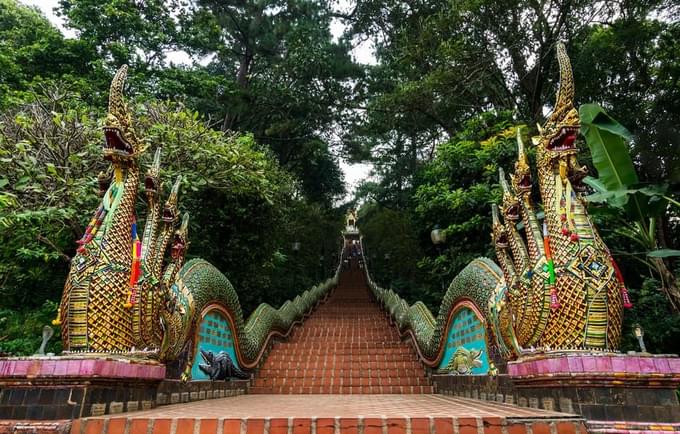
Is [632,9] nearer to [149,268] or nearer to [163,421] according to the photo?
[149,268]

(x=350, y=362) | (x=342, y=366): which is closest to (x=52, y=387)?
(x=342, y=366)

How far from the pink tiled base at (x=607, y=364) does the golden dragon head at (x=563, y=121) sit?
1.85 m

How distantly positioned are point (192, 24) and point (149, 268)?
1295 centimetres

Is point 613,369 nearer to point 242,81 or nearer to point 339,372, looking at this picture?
point 339,372

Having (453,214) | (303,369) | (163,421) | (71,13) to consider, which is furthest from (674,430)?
(71,13)

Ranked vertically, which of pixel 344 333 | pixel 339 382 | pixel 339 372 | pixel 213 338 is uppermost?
pixel 344 333

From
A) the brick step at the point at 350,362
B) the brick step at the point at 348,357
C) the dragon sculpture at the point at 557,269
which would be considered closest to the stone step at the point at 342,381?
the brick step at the point at 350,362

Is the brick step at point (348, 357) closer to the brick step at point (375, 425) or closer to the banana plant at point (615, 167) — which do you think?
the banana plant at point (615, 167)

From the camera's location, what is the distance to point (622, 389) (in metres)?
3.04

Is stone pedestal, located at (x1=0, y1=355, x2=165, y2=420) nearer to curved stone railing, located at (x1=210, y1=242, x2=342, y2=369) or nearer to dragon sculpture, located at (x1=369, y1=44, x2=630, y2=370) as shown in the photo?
curved stone railing, located at (x1=210, y1=242, x2=342, y2=369)

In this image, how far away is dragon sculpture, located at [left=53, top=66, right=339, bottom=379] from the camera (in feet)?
12.2

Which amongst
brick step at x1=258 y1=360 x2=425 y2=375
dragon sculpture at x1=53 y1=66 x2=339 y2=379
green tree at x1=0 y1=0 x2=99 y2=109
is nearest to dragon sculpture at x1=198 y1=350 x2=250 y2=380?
dragon sculpture at x1=53 y1=66 x2=339 y2=379

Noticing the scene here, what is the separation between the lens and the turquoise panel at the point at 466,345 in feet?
17.1

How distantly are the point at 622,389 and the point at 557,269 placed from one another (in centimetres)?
104
